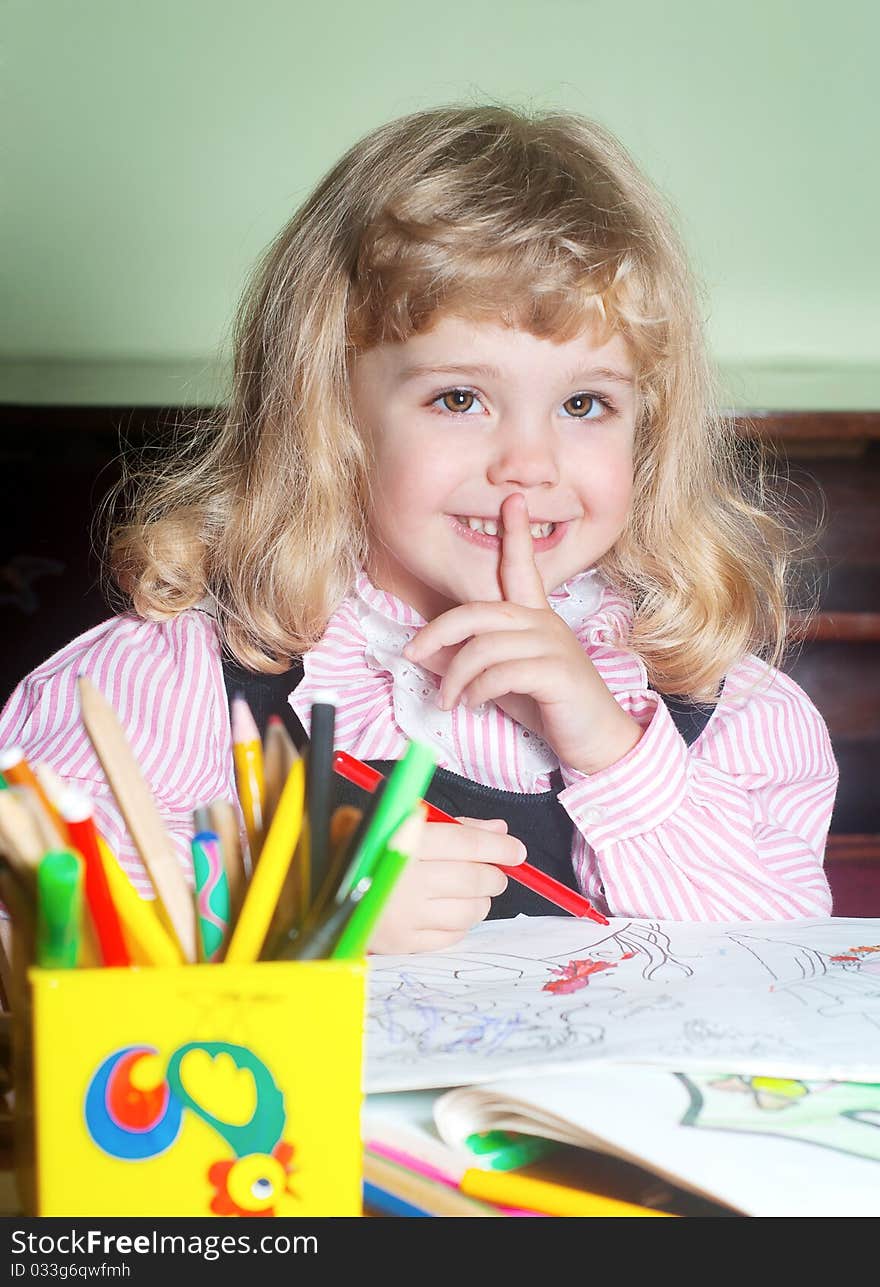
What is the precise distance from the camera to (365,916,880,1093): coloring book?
0.86ft

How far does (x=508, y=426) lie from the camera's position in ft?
1.63

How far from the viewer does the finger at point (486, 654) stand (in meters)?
0.46

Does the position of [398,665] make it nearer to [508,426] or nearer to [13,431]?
[508,426]

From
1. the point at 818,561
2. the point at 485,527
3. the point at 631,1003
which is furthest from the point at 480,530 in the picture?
the point at 818,561

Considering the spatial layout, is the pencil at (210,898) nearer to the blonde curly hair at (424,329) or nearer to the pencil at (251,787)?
the pencil at (251,787)

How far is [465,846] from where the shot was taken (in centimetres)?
39

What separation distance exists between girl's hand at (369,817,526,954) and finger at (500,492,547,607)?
12 cm

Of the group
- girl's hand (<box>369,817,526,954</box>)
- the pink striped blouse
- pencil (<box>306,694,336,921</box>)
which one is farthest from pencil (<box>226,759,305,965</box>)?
the pink striped blouse

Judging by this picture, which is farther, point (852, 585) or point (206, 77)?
point (852, 585)

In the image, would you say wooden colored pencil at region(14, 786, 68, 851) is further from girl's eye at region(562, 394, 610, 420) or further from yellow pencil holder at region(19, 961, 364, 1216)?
girl's eye at region(562, 394, 610, 420)

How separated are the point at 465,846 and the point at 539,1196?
0.58 feet

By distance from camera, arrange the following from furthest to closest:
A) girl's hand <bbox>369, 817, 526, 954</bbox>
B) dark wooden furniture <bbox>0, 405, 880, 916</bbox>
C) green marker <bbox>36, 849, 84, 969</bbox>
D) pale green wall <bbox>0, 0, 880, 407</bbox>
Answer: dark wooden furniture <bbox>0, 405, 880, 916</bbox>
pale green wall <bbox>0, 0, 880, 407</bbox>
girl's hand <bbox>369, 817, 526, 954</bbox>
green marker <bbox>36, 849, 84, 969</bbox>

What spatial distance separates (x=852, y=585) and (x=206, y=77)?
683mm
